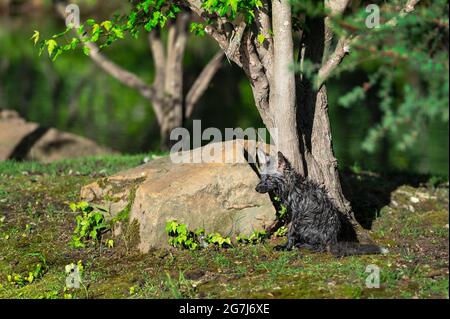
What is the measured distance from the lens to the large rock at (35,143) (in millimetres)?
13250

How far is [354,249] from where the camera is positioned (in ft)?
23.0

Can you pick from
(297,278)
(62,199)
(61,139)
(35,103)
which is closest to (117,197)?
(62,199)

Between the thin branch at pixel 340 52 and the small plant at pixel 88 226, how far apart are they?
278 cm

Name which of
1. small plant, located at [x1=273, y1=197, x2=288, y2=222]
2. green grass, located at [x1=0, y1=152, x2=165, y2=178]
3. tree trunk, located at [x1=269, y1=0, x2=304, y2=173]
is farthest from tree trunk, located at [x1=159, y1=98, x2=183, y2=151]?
tree trunk, located at [x1=269, y1=0, x2=304, y2=173]

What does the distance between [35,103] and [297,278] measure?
18710 mm

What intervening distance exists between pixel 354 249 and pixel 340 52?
2056mm

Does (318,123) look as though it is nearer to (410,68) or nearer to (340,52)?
(340,52)

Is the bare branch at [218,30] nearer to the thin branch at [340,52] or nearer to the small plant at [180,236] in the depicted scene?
the thin branch at [340,52]

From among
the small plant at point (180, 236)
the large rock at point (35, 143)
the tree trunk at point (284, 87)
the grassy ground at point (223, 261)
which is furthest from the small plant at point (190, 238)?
the large rock at point (35, 143)

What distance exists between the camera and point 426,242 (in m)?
7.52

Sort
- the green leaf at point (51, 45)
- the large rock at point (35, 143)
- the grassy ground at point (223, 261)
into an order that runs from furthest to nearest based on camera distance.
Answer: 1. the large rock at point (35, 143)
2. the green leaf at point (51, 45)
3. the grassy ground at point (223, 261)

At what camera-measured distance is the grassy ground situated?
6.13 m

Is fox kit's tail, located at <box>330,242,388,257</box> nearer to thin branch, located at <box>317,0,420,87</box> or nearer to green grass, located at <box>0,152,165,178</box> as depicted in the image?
thin branch, located at <box>317,0,420,87</box>

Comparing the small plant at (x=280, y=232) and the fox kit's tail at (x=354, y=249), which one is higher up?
the small plant at (x=280, y=232)
